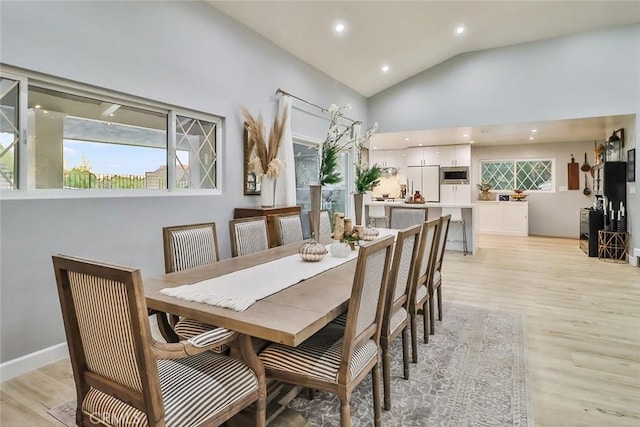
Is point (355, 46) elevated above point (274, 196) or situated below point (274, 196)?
above

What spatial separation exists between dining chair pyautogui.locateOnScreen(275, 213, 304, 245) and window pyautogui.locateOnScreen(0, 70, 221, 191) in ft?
3.45

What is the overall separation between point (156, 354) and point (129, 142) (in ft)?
8.44

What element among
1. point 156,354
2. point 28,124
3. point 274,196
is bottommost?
point 156,354

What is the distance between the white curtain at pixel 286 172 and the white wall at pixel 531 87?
10.2 ft

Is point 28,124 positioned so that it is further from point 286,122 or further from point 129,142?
point 286,122

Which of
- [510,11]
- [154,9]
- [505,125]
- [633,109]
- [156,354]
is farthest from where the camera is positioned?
[505,125]

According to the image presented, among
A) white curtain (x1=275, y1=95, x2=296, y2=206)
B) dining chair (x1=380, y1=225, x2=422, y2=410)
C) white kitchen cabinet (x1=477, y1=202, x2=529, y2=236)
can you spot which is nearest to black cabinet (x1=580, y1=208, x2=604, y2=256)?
white kitchen cabinet (x1=477, y1=202, x2=529, y2=236)

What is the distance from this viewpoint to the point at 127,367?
113 cm

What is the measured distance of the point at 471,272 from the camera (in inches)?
208

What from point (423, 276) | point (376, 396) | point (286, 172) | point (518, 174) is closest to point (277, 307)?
point (376, 396)

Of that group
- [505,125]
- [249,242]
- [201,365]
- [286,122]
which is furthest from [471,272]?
[201,365]

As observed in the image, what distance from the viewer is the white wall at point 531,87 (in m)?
5.44

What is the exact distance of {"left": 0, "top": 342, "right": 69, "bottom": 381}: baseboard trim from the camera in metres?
2.30

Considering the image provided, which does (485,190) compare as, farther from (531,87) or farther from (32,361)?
(32,361)
